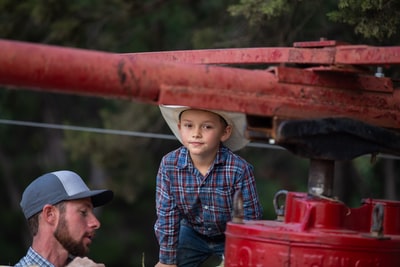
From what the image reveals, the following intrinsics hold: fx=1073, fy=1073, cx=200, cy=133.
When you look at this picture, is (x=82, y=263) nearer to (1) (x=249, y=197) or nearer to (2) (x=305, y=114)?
(1) (x=249, y=197)

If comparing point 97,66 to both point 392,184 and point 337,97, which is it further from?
point 392,184

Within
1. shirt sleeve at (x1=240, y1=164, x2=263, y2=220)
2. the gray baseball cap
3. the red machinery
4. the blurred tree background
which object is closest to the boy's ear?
shirt sleeve at (x1=240, y1=164, x2=263, y2=220)

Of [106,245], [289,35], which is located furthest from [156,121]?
[106,245]

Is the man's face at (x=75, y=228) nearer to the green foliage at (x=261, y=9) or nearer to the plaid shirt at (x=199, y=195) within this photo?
the plaid shirt at (x=199, y=195)

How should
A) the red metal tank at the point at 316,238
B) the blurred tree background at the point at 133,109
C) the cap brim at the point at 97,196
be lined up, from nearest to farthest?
the red metal tank at the point at 316,238 → the cap brim at the point at 97,196 → the blurred tree background at the point at 133,109

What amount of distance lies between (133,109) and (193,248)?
6962mm

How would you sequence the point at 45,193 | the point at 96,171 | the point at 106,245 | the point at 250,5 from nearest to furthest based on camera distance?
the point at 45,193 → the point at 250,5 → the point at 96,171 → the point at 106,245

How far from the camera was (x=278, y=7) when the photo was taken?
606 cm

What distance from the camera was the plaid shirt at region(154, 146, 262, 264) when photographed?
5109 mm

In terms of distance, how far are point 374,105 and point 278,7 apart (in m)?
2.41

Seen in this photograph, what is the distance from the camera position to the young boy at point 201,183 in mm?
5062

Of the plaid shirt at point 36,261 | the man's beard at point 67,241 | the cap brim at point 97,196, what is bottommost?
the plaid shirt at point 36,261

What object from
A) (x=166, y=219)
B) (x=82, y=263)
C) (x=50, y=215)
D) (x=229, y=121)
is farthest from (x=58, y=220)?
(x=229, y=121)

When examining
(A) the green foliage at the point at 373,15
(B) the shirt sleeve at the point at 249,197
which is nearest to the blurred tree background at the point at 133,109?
(A) the green foliage at the point at 373,15
